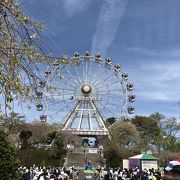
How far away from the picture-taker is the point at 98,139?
63.6m

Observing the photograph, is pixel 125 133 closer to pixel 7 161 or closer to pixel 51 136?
pixel 51 136

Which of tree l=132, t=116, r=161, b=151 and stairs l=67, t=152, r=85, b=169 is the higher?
tree l=132, t=116, r=161, b=151

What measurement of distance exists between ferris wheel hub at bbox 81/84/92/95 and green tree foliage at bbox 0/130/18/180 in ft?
152

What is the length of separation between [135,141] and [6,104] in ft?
183

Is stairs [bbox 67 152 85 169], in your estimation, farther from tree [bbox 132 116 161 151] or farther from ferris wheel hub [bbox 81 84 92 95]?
tree [bbox 132 116 161 151]

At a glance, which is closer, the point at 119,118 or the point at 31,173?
the point at 31,173

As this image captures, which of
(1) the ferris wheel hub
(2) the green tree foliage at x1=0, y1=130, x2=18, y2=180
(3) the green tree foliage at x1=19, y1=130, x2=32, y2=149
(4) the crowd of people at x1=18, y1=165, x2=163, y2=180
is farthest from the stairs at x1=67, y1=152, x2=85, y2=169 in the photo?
(2) the green tree foliage at x1=0, y1=130, x2=18, y2=180

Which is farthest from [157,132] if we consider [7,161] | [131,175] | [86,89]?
[7,161]

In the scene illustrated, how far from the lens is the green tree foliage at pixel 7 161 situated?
8.80 meters

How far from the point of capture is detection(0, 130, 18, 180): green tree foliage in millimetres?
8797

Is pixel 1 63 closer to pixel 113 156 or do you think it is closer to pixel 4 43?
pixel 4 43

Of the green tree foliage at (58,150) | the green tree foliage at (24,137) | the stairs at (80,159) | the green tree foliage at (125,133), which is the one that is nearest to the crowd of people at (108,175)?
the stairs at (80,159)

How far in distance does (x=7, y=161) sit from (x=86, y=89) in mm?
46819

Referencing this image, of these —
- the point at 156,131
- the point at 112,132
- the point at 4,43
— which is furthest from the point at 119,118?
the point at 4,43
